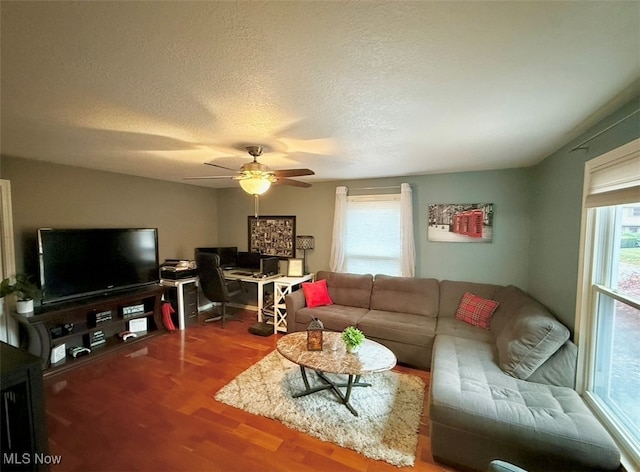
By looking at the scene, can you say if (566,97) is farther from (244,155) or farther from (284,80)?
(244,155)

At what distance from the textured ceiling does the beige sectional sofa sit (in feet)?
5.38

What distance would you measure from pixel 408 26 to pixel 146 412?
3038 millimetres

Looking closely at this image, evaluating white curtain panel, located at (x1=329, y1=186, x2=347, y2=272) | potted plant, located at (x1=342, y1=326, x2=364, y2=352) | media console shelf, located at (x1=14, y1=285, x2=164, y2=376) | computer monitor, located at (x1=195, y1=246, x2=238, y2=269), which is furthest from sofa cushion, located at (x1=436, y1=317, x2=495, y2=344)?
media console shelf, located at (x1=14, y1=285, x2=164, y2=376)

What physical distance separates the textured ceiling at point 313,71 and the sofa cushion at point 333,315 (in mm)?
2091

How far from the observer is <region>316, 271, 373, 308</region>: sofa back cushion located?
373cm

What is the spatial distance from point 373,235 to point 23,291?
4.01 meters

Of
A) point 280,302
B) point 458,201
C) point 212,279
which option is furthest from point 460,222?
point 212,279

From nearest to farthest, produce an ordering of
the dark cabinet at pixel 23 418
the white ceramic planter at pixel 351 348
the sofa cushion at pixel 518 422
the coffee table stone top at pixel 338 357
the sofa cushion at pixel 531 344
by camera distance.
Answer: the dark cabinet at pixel 23 418
the sofa cushion at pixel 518 422
the sofa cushion at pixel 531 344
the coffee table stone top at pixel 338 357
the white ceramic planter at pixel 351 348

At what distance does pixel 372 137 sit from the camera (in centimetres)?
214

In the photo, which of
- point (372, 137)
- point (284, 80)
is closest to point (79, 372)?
point (284, 80)

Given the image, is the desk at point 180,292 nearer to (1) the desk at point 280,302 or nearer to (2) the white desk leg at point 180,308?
(2) the white desk leg at point 180,308

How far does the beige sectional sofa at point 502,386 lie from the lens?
4.86 feet

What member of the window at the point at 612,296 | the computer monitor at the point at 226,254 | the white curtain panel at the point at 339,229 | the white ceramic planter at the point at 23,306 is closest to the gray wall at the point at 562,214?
the window at the point at 612,296

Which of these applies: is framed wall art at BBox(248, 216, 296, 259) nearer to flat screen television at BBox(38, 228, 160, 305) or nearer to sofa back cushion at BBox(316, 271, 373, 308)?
sofa back cushion at BBox(316, 271, 373, 308)
